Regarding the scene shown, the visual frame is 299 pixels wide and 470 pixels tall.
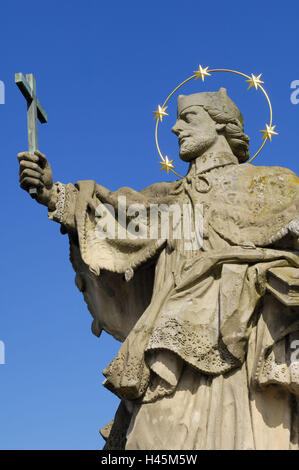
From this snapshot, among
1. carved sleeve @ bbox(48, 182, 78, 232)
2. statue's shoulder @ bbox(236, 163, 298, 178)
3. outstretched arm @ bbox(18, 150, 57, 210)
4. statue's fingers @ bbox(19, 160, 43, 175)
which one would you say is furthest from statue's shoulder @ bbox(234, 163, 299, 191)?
statue's fingers @ bbox(19, 160, 43, 175)

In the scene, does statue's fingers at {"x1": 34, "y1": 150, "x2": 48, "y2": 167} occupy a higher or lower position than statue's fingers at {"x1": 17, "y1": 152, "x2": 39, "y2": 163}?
higher

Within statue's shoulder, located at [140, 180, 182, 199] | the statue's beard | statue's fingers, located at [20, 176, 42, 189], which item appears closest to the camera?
statue's fingers, located at [20, 176, 42, 189]

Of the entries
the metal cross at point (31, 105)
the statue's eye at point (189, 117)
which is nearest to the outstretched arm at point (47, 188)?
the metal cross at point (31, 105)

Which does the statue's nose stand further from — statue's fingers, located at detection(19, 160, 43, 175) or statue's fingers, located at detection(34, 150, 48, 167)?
statue's fingers, located at detection(19, 160, 43, 175)

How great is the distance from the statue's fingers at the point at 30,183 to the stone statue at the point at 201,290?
1 cm

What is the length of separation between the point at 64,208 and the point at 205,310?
2.00 meters

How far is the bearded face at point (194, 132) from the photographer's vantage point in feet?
35.3

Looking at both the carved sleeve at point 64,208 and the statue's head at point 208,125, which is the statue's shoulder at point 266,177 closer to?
the statue's head at point 208,125

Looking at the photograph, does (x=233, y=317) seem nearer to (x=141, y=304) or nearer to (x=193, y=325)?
(x=193, y=325)

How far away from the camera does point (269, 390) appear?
30.7ft

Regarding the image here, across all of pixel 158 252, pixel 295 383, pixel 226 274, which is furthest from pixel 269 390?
pixel 158 252

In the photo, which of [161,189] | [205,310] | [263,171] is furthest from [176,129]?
[205,310]

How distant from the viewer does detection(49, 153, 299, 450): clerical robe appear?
9.25 metres

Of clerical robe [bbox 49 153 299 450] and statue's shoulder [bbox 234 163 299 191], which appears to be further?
statue's shoulder [bbox 234 163 299 191]
